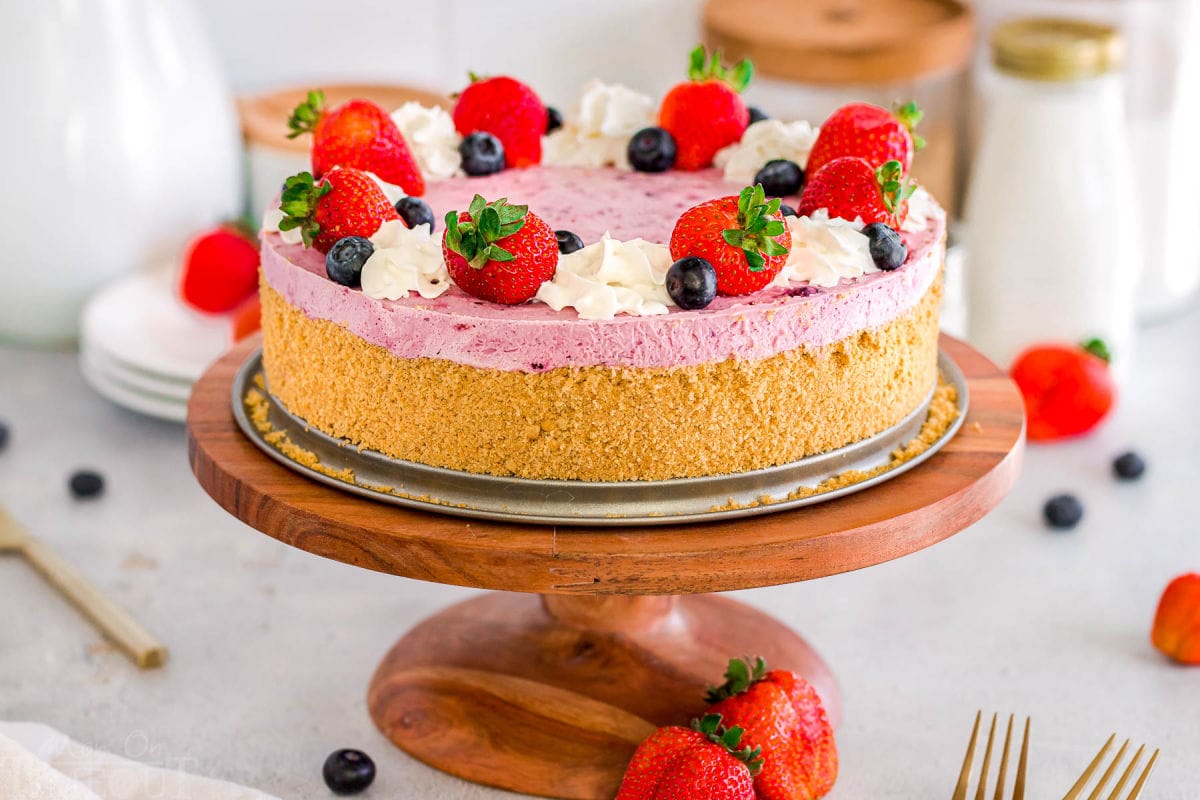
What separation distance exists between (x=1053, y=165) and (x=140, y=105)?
6.56 feet

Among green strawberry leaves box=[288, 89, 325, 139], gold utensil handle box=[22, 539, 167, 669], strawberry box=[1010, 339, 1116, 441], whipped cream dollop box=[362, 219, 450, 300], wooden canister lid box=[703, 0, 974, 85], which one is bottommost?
gold utensil handle box=[22, 539, 167, 669]

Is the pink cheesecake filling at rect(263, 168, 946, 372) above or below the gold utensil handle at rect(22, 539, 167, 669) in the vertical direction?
above

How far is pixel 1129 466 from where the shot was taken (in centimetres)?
296

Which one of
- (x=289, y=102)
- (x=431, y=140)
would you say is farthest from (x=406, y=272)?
(x=289, y=102)

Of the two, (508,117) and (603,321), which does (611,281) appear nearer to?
(603,321)

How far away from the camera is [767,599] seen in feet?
8.61

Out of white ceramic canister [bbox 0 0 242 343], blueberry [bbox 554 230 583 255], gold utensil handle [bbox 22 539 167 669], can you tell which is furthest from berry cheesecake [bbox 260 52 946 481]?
white ceramic canister [bbox 0 0 242 343]

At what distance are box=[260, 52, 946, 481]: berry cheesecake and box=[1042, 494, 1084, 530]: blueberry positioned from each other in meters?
0.81

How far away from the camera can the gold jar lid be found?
310cm

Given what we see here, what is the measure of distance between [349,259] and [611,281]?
1.06ft

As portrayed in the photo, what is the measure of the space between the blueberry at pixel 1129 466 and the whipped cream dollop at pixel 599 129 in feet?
4.01

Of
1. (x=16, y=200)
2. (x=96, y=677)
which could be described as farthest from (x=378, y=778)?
(x=16, y=200)

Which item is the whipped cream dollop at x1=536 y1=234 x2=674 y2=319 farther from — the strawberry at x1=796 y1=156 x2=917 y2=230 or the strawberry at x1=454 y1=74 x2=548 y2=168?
the strawberry at x1=454 y1=74 x2=548 y2=168

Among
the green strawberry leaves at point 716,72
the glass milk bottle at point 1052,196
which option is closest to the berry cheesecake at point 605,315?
the green strawberry leaves at point 716,72
